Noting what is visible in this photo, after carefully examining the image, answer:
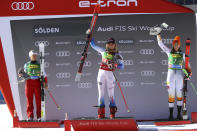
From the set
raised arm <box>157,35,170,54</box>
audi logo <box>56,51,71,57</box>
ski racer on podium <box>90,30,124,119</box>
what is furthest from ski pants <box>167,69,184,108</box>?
audi logo <box>56,51,71,57</box>

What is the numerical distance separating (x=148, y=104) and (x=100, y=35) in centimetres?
146

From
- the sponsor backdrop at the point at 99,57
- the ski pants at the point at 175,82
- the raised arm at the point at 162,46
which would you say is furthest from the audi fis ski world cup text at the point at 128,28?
the ski pants at the point at 175,82

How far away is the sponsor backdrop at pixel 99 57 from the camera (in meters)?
6.72

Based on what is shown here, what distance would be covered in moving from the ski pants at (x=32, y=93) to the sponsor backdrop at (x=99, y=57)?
365 millimetres

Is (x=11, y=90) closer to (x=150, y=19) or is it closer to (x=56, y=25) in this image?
(x=56, y=25)

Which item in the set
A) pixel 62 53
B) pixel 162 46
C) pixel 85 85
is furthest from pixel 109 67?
pixel 62 53

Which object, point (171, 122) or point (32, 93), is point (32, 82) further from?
point (171, 122)

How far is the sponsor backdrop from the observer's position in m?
6.72

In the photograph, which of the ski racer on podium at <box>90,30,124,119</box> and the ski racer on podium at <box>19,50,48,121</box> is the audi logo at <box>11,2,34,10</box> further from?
the ski racer on podium at <box>90,30,124,119</box>

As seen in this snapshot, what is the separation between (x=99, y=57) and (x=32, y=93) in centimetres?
131

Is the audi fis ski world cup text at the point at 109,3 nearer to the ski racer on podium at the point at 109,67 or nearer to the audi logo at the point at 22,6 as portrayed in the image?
the audi logo at the point at 22,6

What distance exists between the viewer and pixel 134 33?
674 centimetres

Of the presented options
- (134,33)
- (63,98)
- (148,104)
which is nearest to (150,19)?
(134,33)

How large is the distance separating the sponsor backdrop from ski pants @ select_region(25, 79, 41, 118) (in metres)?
0.37
